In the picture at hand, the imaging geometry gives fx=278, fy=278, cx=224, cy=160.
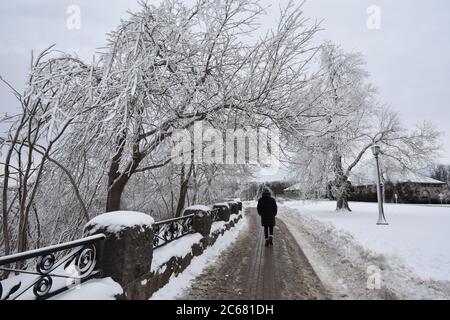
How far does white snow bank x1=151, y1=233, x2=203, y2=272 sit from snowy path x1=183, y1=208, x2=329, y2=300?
630mm

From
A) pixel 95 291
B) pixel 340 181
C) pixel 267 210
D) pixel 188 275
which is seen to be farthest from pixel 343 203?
pixel 95 291

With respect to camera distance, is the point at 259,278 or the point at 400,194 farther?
the point at 400,194

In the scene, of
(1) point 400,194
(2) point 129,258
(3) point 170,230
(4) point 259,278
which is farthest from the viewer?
(1) point 400,194

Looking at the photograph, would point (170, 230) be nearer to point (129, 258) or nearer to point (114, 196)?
point (114, 196)

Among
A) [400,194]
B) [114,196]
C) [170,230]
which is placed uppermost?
[114,196]

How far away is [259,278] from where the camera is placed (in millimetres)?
5477

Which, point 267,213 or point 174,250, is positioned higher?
point 267,213

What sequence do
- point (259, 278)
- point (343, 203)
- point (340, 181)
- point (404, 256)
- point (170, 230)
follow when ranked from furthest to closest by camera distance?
point (343, 203)
point (340, 181)
point (404, 256)
point (170, 230)
point (259, 278)

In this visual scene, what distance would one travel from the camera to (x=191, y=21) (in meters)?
5.96

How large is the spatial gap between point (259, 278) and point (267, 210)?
394 centimetres

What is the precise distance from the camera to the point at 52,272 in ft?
11.0

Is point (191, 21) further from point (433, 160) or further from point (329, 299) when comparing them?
point (433, 160)
